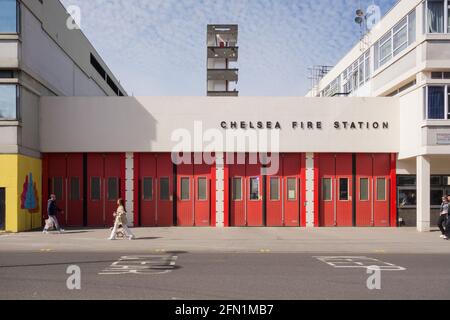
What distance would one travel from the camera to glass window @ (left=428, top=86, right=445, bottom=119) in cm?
1970

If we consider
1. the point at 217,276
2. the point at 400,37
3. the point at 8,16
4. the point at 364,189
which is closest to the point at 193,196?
the point at 364,189

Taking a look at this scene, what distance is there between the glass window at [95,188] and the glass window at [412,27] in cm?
1581

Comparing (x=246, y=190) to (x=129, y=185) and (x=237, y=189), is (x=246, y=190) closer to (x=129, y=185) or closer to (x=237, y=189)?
(x=237, y=189)

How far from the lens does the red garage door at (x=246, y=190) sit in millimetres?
22297

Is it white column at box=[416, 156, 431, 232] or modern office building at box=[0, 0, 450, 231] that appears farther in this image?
modern office building at box=[0, 0, 450, 231]

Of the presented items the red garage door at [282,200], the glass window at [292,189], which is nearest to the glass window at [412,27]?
the red garage door at [282,200]

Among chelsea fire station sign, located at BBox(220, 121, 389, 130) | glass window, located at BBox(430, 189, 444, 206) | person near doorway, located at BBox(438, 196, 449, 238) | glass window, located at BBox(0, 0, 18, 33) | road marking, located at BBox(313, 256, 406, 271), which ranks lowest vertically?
road marking, located at BBox(313, 256, 406, 271)

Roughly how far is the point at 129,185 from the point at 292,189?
772cm

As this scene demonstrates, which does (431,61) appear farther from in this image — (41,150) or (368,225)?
(41,150)

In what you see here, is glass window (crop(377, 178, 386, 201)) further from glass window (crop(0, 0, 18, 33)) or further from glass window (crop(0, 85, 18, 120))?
glass window (crop(0, 0, 18, 33))

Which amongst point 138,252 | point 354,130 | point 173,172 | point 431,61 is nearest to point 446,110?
point 431,61

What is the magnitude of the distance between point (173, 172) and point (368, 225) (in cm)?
962

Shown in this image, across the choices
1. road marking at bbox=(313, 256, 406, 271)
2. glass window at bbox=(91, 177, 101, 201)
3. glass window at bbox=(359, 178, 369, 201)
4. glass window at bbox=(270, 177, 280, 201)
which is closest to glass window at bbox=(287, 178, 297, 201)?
glass window at bbox=(270, 177, 280, 201)

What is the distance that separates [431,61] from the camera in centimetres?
1964
